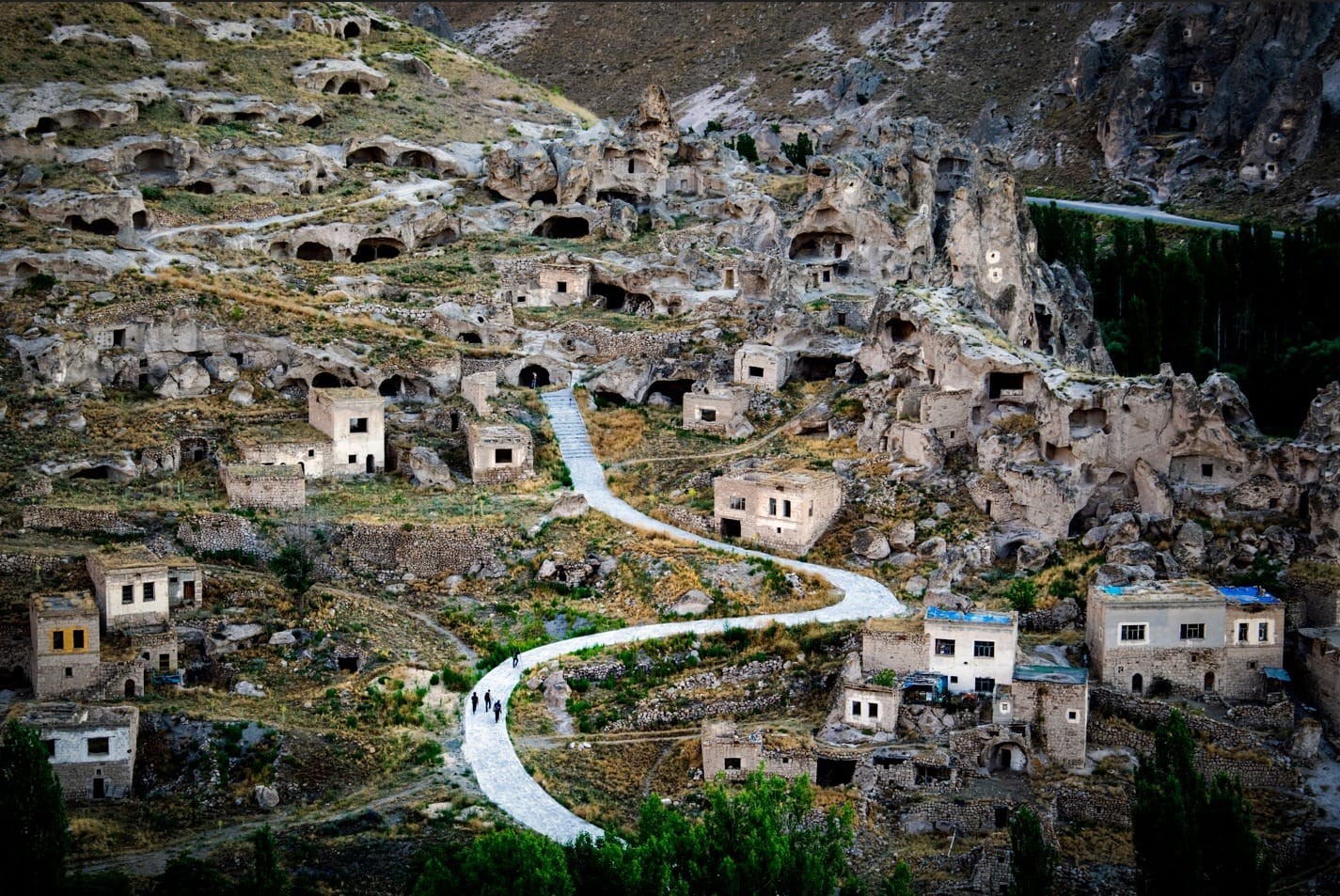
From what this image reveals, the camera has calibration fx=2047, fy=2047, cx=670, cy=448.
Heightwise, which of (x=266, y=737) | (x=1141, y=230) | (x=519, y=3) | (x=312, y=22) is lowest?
(x=266, y=737)

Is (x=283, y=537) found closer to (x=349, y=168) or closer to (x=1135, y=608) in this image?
(x=1135, y=608)

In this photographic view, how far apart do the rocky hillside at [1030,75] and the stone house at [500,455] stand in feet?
120

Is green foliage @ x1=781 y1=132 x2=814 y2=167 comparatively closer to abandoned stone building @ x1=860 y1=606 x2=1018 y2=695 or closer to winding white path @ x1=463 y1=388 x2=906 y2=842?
winding white path @ x1=463 y1=388 x2=906 y2=842

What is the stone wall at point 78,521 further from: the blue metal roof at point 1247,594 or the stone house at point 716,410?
the blue metal roof at point 1247,594

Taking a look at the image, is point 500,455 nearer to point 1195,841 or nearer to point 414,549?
point 414,549

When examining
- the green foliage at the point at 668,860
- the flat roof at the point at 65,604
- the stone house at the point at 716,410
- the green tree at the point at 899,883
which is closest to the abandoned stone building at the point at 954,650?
the green foliage at the point at 668,860

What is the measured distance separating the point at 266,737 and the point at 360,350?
2369 cm

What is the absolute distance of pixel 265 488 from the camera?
5772 cm

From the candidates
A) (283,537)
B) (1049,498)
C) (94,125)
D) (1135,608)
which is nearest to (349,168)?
(94,125)

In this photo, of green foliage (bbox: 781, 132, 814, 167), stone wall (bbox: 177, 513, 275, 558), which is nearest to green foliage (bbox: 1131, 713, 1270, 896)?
stone wall (bbox: 177, 513, 275, 558)

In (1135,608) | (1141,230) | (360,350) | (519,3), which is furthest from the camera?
(519,3)

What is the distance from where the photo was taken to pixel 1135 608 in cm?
5016

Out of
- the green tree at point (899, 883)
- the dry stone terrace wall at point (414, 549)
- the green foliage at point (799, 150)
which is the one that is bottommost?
the green tree at point (899, 883)

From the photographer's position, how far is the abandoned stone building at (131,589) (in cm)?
4950
